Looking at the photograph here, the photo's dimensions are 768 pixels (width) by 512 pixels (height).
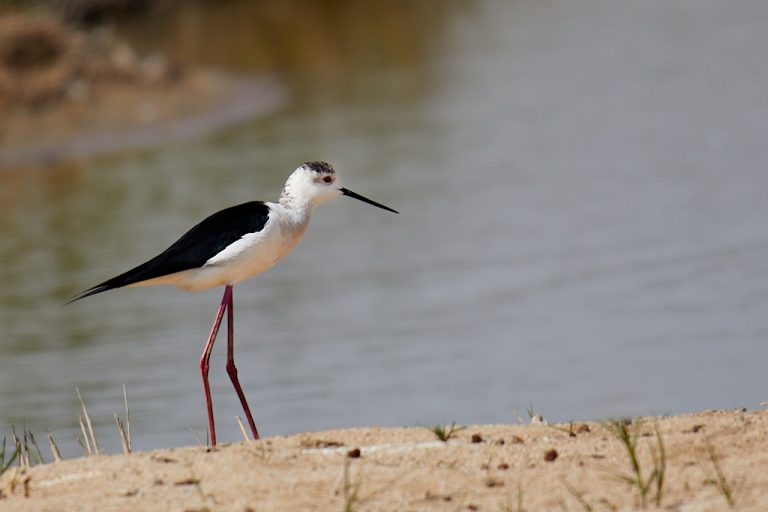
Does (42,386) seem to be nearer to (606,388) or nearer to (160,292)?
(160,292)

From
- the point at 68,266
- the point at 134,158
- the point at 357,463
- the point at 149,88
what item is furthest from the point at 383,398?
the point at 149,88

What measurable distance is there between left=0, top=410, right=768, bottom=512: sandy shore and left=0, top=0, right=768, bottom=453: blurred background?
2.27 m

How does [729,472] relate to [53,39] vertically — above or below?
below

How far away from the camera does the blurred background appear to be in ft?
26.0

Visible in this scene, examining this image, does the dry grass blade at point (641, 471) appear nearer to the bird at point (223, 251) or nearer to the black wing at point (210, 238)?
the bird at point (223, 251)

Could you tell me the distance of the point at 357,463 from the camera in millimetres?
4301

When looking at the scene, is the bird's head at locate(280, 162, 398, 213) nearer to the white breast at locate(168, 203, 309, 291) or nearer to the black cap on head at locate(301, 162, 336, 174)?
the black cap on head at locate(301, 162, 336, 174)

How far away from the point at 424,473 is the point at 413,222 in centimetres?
760

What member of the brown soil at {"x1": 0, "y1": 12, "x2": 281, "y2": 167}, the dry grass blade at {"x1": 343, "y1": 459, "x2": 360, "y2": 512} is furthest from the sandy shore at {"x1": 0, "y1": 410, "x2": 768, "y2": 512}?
the brown soil at {"x1": 0, "y1": 12, "x2": 281, "y2": 167}

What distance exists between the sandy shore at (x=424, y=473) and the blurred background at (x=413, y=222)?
2.27 meters

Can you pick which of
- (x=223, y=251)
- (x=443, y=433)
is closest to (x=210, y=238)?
(x=223, y=251)

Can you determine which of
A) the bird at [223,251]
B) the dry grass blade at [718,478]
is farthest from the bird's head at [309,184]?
the dry grass blade at [718,478]

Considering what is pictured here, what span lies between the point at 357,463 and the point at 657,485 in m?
0.86

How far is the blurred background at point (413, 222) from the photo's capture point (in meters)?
7.92
